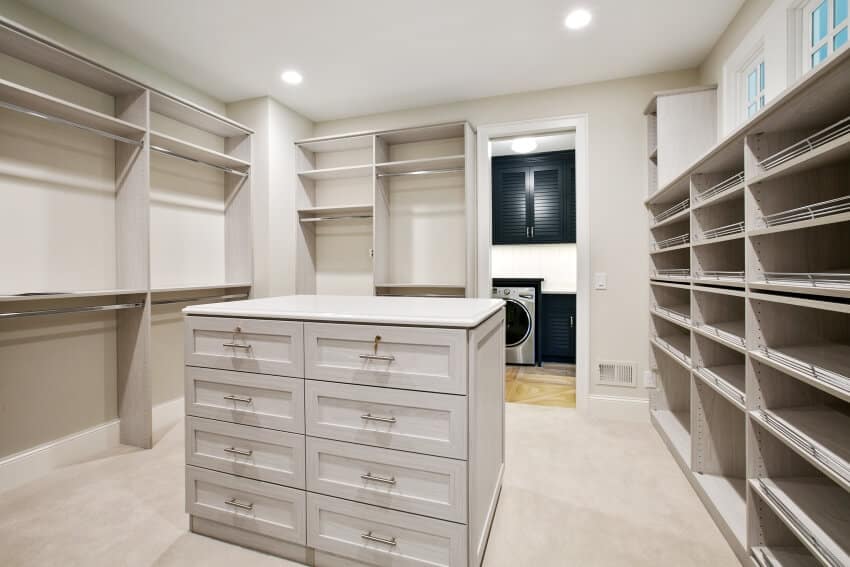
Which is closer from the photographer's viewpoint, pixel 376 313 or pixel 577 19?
pixel 376 313

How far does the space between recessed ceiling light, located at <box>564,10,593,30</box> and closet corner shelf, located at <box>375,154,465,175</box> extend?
1.15 meters

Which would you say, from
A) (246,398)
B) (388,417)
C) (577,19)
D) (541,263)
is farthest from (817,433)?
(541,263)

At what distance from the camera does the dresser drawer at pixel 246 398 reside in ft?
4.79

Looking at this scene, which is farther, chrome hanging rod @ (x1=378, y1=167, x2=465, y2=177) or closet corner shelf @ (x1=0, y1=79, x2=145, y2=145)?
chrome hanging rod @ (x1=378, y1=167, x2=465, y2=177)

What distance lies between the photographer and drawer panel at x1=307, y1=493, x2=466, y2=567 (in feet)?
4.17

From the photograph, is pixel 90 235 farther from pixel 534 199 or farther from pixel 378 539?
pixel 534 199

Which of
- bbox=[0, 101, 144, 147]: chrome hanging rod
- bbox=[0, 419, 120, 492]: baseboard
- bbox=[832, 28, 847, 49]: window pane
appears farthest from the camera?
bbox=[0, 419, 120, 492]: baseboard

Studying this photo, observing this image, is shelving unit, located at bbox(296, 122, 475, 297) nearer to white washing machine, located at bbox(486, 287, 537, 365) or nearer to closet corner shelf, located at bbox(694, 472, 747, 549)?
white washing machine, located at bbox(486, 287, 537, 365)

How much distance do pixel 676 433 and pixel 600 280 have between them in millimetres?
1197

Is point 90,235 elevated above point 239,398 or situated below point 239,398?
above

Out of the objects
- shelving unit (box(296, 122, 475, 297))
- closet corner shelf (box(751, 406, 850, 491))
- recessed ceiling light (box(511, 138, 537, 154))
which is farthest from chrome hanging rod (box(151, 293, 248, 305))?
recessed ceiling light (box(511, 138, 537, 154))

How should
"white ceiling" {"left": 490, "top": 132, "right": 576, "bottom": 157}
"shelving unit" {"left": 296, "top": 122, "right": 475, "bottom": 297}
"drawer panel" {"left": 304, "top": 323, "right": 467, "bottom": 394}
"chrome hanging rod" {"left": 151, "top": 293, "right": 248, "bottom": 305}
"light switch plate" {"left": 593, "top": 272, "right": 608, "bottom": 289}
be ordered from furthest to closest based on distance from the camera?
"white ceiling" {"left": 490, "top": 132, "right": 576, "bottom": 157}
"shelving unit" {"left": 296, "top": 122, "right": 475, "bottom": 297}
"light switch plate" {"left": 593, "top": 272, "right": 608, "bottom": 289}
"chrome hanging rod" {"left": 151, "top": 293, "right": 248, "bottom": 305}
"drawer panel" {"left": 304, "top": 323, "right": 467, "bottom": 394}

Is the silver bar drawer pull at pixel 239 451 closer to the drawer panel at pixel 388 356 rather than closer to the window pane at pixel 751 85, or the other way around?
the drawer panel at pixel 388 356

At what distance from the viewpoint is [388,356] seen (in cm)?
133
